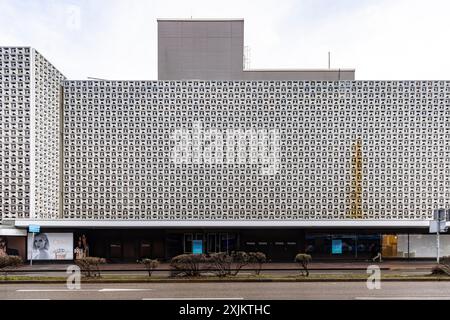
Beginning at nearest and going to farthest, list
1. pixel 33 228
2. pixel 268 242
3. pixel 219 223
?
pixel 33 228 < pixel 219 223 < pixel 268 242

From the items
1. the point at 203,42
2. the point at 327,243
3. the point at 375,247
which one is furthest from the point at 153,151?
the point at 375,247

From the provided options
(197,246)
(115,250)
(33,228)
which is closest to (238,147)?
(197,246)

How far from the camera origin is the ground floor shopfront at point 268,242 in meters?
13.0

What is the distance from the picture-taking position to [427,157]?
49.2 ft

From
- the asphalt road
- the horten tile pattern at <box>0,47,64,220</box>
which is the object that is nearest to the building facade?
the horten tile pattern at <box>0,47,64,220</box>

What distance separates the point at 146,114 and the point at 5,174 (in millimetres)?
5688

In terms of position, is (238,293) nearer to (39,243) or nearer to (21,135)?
(39,243)

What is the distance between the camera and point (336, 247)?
1316cm

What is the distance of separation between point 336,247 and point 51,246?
33.5 feet

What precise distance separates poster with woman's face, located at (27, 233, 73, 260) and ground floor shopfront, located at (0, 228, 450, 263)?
501 mm

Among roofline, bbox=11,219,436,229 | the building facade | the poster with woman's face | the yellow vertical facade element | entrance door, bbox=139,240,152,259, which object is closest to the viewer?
roofline, bbox=11,219,436,229

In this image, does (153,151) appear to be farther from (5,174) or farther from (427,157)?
(427,157)

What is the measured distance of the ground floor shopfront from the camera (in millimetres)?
13000

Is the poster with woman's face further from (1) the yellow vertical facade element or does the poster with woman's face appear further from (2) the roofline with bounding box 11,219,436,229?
(1) the yellow vertical facade element
